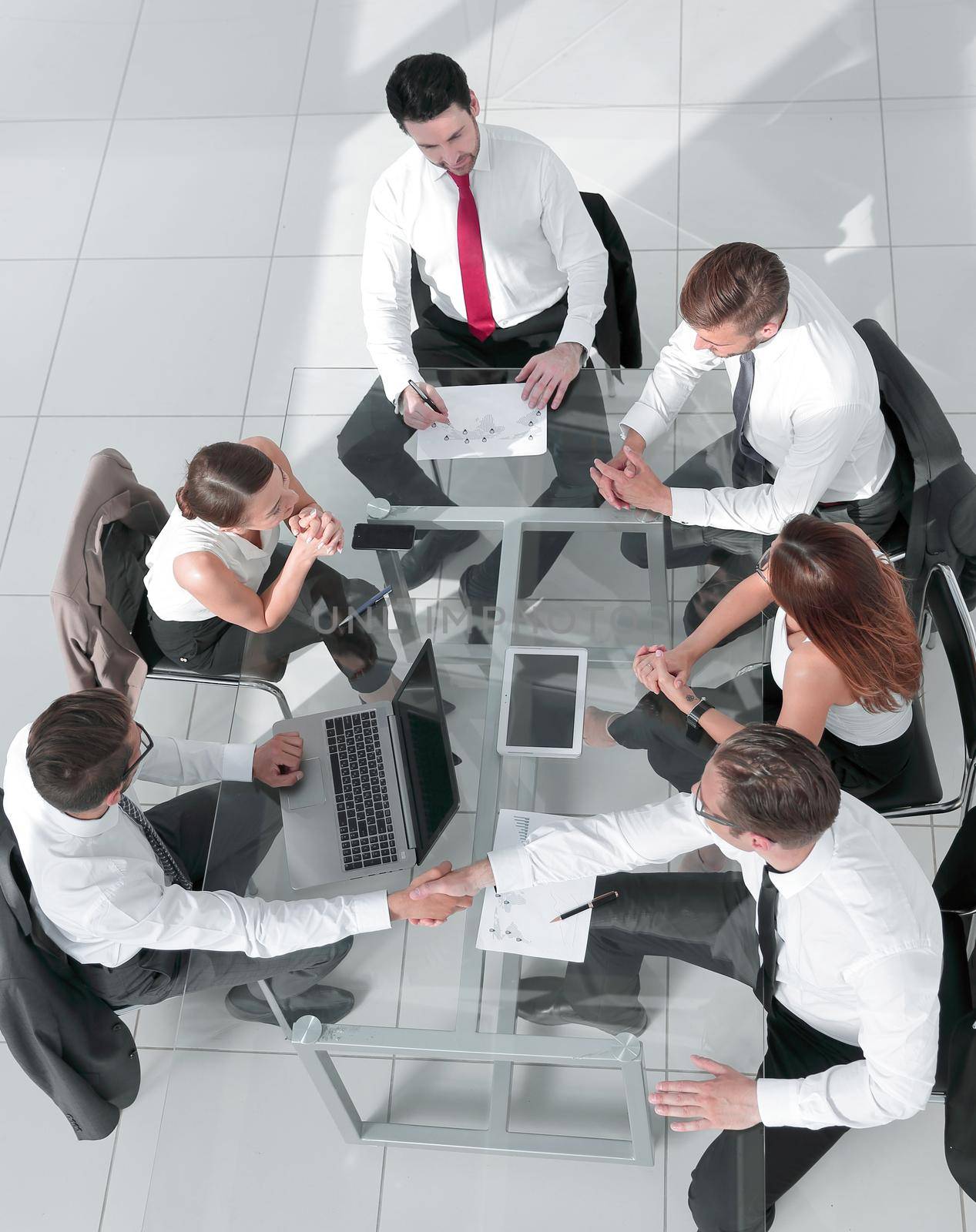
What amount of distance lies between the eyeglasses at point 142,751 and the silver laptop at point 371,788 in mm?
280

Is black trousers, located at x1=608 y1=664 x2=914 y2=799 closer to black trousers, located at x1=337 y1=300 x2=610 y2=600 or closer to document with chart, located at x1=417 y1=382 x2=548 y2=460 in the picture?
black trousers, located at x1=337 y1=300 x2=610 y2=600

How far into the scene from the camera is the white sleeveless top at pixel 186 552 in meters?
2.50

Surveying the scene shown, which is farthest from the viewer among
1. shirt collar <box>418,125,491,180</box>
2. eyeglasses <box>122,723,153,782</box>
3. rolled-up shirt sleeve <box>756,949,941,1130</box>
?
shirt collar <box>418,125,491,180</box>

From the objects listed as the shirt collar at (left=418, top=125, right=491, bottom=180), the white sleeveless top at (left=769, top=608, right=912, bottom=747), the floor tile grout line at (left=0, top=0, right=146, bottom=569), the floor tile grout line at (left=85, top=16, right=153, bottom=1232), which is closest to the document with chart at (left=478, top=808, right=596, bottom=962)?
the white sleeveless top at (left=769, top=608, right=912, bottom=747)

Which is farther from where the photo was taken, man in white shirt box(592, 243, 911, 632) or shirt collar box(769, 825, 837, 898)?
man in white shirt box(592, 243, 911, 632)

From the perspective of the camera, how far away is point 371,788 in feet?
7.28

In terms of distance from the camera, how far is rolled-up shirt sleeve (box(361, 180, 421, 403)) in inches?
116

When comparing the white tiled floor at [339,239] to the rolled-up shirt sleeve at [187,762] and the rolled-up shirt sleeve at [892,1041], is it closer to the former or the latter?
the rolled-up shirt sleeve at [187,762]

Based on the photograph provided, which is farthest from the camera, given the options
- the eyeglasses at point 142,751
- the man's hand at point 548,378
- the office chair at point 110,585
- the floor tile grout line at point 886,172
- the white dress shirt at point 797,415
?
the floor tile grout line at point 886,172

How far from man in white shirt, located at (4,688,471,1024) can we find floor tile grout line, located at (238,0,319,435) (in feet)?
6.26

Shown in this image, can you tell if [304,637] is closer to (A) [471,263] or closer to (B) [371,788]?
(B) [371,788]

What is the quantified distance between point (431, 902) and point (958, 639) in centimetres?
115

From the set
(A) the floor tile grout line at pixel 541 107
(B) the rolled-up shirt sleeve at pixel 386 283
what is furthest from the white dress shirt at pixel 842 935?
(A) the floor tile grout line at pixel 541 107

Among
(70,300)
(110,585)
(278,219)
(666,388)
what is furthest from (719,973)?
(70,300)
